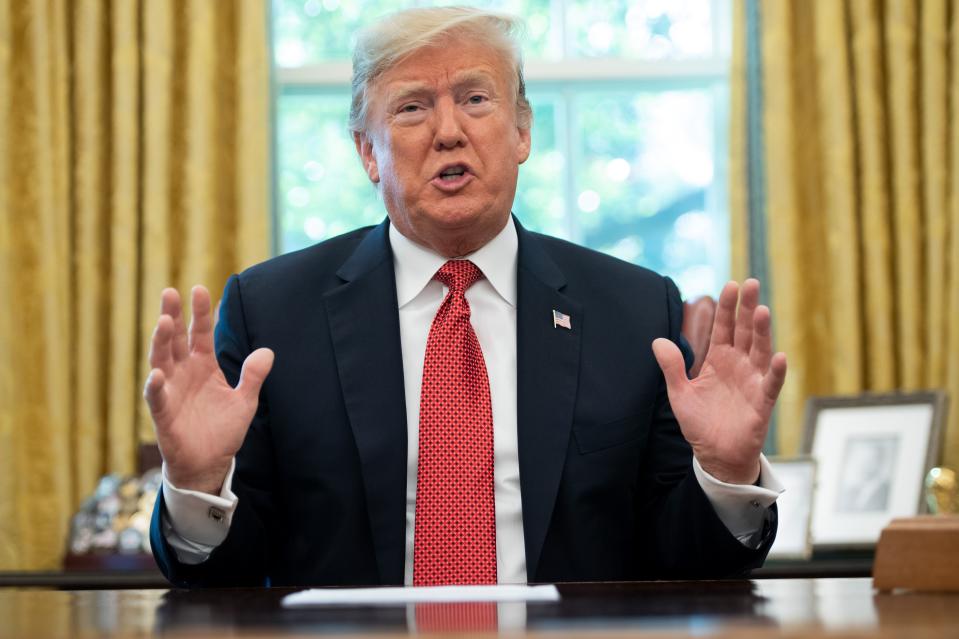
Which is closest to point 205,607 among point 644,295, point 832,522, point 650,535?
point 650,535

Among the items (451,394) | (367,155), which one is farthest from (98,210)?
(451,394)

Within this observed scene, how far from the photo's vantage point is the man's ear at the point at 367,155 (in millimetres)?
2295

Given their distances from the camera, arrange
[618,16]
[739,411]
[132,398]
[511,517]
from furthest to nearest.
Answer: [618,16]
[132,398]
[511,517]
[739,411]

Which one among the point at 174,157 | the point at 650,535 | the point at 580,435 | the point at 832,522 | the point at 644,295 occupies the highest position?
the point at 174,157

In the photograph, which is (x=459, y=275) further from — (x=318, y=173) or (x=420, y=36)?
(x=318, y=173)

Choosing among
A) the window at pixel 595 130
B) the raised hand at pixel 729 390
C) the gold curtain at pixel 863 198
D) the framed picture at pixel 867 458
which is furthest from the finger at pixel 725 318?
the window at pixel 595 130

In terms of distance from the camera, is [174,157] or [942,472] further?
[174,157]

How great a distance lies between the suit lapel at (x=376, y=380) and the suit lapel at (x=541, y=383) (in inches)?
7.9

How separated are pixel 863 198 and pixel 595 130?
0.93m

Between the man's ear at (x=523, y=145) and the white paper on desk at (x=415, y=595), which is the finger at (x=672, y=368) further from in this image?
the man's ear at (x=523, y=145)

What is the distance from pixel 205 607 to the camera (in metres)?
1.20

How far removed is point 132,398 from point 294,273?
1.62 meters

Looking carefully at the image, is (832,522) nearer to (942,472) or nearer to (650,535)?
(942,472)

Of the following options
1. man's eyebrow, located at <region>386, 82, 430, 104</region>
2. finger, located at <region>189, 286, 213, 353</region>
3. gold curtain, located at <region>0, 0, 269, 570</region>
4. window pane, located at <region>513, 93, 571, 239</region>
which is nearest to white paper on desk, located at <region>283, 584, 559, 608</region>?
finger, located at <region>189, 286, 213, 353</region>
